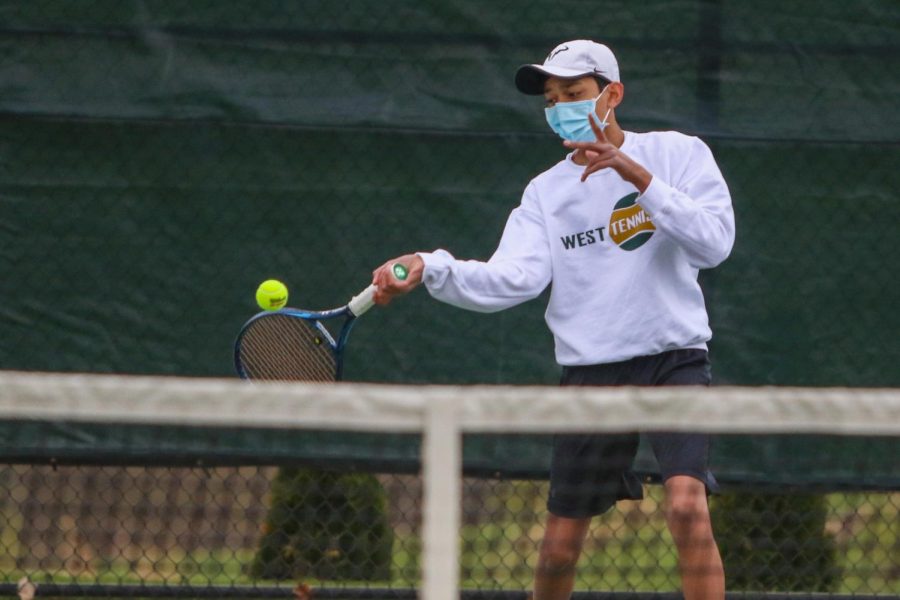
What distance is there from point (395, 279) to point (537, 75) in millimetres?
727

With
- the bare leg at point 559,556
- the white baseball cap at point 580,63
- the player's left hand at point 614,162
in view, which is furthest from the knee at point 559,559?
the white baseball cap at point 580,63


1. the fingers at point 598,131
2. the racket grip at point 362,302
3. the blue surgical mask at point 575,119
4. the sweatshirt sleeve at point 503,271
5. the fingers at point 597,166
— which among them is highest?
the blue surgical mask at point 575,119

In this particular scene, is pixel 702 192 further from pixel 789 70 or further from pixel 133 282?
pixel 133 282

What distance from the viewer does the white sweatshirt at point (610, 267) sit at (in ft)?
11.1

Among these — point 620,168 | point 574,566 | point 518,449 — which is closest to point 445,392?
point 620,168

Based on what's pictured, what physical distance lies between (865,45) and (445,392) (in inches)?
116

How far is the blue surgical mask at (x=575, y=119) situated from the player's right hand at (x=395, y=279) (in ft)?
1.59

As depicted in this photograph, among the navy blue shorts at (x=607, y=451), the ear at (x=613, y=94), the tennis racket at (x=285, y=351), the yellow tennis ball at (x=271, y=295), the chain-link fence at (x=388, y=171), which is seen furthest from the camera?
the chain-link fence at (x=388, y=171)

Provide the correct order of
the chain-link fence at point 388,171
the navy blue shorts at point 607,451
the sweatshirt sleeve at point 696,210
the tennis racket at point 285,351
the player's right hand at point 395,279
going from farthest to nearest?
the chain-link fence at point 388,171, the tennis racket at point 285,351, the navy blue shorts at point 607,451, the player's right hand at point 395,279, the sweatshirt sleeve at point 696,210

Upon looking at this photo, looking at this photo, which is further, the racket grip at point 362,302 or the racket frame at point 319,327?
the racket frame at point 319,327

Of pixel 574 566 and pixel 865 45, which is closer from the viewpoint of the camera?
pixel 574 566

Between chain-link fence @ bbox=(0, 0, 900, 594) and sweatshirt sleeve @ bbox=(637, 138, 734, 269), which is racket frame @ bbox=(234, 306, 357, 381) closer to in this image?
sweatshirt sleeve @ bbox=(637, 138, 734, 269)

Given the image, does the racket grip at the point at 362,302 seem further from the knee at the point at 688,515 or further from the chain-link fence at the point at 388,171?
the chain-link fence at the point at 388,171

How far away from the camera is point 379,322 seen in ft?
15.1
